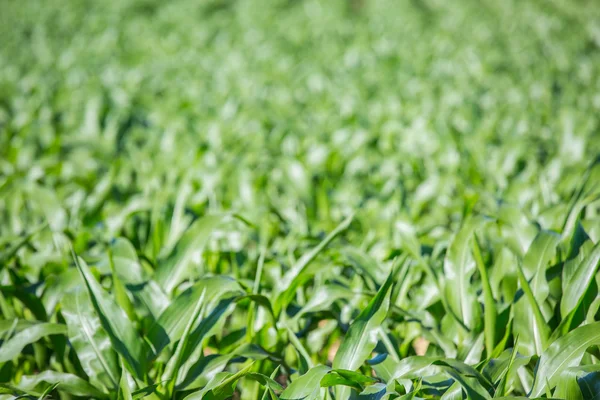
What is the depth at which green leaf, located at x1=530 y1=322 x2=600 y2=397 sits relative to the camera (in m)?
1.55

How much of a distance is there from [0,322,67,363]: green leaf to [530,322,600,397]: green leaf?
1.61 m

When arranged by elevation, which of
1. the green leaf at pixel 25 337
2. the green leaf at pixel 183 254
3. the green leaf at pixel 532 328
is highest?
the green leaf at pixel 183 254

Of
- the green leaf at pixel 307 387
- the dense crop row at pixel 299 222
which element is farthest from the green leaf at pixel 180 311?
the green leaf at pixel 307 387

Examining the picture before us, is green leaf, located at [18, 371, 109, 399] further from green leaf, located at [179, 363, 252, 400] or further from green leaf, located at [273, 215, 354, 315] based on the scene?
green leaf, located at [273, 215, 354, 315]

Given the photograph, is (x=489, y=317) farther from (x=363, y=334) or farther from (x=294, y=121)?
(x=294, y=121)

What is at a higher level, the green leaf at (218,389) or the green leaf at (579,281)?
the green leaf at (579,281)

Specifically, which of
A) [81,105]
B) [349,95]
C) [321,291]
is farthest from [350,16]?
[321,291]

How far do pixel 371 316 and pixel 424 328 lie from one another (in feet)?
1.22

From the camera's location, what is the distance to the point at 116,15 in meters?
9.16

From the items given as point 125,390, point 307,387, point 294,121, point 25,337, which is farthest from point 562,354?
point 294,121

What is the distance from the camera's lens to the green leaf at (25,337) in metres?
1.75

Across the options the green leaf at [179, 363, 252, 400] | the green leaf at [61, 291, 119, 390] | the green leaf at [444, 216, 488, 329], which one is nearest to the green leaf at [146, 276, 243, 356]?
the green leaf at [61, 291, 119, 390]

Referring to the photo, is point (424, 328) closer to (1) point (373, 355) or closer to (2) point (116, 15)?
(1) point (373, 355)

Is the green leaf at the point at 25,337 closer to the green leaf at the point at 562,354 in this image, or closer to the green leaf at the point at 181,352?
the green leaf at the point at 181,352
